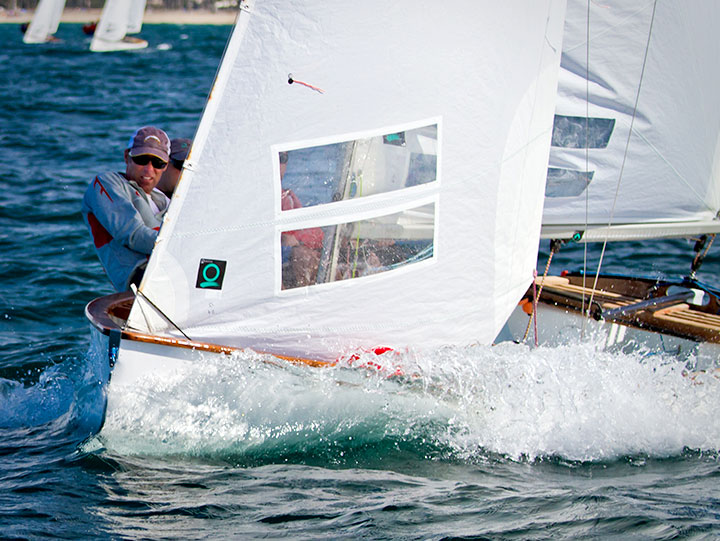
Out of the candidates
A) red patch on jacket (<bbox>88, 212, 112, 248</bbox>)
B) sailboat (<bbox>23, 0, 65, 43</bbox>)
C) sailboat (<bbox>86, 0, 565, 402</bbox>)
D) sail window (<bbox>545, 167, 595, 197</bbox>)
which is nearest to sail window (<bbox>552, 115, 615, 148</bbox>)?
sail window (<bbox>545, 167, 595, 197</bbox>)

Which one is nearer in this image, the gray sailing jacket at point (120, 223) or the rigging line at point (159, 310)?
the rigging line at point (159, 310)

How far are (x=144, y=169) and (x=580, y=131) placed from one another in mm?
2330

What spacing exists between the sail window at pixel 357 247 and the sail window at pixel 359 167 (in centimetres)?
12

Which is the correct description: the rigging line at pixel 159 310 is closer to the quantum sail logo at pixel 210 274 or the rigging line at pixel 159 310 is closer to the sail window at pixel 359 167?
the quantum sail logo at pixel 210 274

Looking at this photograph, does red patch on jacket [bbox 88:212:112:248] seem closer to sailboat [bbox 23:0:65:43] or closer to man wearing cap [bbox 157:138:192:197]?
man wearing cap [bbox 157:138:192:197]

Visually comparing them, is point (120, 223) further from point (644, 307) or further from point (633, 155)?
point (633, 155)

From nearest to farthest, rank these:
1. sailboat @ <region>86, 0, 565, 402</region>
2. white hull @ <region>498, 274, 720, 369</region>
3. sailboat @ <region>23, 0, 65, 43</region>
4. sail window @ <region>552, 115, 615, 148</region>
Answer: sailboat @ <region>86, 0, 565, 402</region>
white hull @ <region>498, 274, 720, 369</region>
sail window @ <region>552, 115, 615, 148</region>
sailboat @ <region>23, 0, 65, 43</region>

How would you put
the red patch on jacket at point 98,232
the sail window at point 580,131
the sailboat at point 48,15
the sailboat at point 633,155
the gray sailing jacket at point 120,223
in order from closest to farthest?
the gray sailing jacket at point 120,223 → the red patch on jacket at point 98,232 → the sailboat at point 633,155 → the sail window at point 580,131 → the sailboat at point 48,15

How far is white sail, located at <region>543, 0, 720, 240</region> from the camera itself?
197 inches

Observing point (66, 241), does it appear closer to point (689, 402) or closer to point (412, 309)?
point (412, 309)

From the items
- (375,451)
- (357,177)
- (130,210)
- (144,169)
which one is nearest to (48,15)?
(144,169)

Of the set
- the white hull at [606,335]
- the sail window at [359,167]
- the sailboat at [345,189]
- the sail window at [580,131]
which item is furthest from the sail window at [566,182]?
the sail window at [359,167]

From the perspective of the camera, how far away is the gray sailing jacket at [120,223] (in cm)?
421

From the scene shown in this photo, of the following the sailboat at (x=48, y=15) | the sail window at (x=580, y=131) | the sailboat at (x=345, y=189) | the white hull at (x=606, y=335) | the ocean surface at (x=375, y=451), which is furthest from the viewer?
the sailboat at (x=48, y=15)
